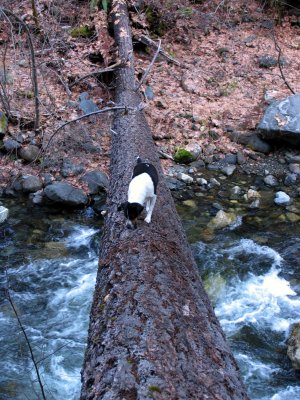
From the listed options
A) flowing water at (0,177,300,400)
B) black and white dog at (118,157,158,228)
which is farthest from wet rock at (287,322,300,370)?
Answer: black and white dog at (118,157,158,228)

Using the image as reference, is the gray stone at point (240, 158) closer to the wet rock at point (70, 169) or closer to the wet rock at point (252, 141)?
the wet rock at point (252, 141)

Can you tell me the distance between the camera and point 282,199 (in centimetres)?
727

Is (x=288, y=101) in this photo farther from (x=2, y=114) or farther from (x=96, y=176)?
(x=2, y=114)

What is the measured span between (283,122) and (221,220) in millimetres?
2828

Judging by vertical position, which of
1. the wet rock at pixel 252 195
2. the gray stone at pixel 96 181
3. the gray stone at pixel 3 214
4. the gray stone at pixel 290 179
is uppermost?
the gray stone at pixel 290 179

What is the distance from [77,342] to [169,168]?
4.27 meters

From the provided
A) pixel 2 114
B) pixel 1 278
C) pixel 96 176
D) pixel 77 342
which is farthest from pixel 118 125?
pixel 77 342

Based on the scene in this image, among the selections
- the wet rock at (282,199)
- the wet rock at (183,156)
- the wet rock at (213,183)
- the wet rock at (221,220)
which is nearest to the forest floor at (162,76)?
the wet rock at (183,156)

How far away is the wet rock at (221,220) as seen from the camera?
6.73 meters

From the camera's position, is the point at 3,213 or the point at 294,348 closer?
the point at 294,348

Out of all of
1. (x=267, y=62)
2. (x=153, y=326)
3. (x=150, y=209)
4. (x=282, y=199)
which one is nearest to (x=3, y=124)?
(x=150, y=209)

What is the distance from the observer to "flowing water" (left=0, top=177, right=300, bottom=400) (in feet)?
14.0

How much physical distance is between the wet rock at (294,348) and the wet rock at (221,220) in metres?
2.43

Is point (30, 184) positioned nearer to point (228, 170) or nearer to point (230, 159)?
point (228, 170)
